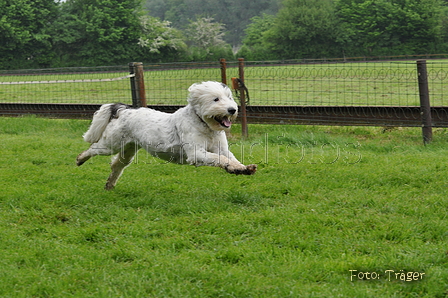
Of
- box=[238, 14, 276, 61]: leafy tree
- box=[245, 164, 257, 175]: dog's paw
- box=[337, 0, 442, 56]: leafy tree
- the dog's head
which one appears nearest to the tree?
box=[238, 14, 276, 61]: leafy tree

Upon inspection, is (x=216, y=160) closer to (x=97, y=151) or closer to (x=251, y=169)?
(x=251, y=169)

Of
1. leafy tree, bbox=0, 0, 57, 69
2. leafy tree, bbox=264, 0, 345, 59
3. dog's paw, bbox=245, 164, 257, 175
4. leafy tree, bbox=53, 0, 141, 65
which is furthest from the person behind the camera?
leafy tree, bbox=264, 0, 345, 59

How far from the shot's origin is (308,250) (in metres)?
4.50

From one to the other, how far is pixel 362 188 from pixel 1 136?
27.5 feet

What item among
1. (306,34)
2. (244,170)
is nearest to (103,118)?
(244,170)

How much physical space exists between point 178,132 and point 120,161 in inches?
43.8

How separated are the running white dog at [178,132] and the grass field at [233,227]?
54 centimetres

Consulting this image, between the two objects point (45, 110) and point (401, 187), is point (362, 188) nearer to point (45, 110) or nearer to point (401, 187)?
point (401, 187)

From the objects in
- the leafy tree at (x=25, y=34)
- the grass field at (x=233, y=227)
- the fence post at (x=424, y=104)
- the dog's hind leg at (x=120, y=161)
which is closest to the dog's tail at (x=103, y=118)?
the dog's hind leg at (x=120, y=161)

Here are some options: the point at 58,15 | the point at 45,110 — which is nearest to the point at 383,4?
the point at 58,15

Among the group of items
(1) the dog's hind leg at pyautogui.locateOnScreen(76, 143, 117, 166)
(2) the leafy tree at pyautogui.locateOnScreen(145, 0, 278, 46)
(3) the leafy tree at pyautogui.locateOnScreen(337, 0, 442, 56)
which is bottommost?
(1) the dog's hind leg at pyautogui.locateOnScreen(76, 143, 117, 166)

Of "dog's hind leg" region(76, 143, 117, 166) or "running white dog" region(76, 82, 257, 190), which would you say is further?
"dog's hind leg" region(76, 143, 117, 166)

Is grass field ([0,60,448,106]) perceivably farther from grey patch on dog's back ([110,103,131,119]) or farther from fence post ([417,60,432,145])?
grey patch on dog's back ([110,103,131,119])

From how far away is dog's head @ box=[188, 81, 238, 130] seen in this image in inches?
219
